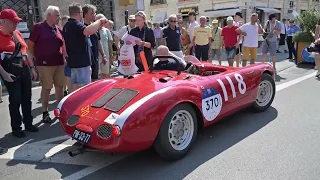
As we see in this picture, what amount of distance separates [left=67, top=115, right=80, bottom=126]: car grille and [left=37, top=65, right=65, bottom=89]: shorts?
1615 mm

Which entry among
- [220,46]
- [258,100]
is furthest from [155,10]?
[258,100]

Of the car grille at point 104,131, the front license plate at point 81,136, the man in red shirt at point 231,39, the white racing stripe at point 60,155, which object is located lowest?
the white racing stripe at point 60,155

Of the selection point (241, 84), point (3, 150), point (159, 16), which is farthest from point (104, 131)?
point (159, 16)

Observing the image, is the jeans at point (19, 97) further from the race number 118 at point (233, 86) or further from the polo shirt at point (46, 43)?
the race number 118 at point (233, 86)

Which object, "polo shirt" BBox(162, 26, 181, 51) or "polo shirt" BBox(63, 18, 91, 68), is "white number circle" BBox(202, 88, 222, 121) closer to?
"polo shirt" BBox(63, 18, 91, 68)

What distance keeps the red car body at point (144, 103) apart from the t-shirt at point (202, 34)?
3.76 metres

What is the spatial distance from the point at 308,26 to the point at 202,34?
4530 mm

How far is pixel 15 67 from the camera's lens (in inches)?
154

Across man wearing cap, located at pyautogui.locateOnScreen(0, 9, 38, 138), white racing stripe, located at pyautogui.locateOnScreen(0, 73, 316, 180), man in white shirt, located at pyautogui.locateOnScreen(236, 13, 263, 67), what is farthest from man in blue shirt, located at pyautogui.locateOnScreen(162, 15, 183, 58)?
white racing stripe, located at pyautogui.locateOnScreen(0, 73, 316, 180)

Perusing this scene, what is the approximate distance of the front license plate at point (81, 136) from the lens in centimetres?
286

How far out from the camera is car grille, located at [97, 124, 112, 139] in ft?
9.09

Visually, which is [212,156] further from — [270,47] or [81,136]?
[270,47]

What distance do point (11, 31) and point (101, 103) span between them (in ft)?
5.60

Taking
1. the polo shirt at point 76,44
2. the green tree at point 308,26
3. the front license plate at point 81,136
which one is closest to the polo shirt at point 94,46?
the polo shirt at point 76,44
